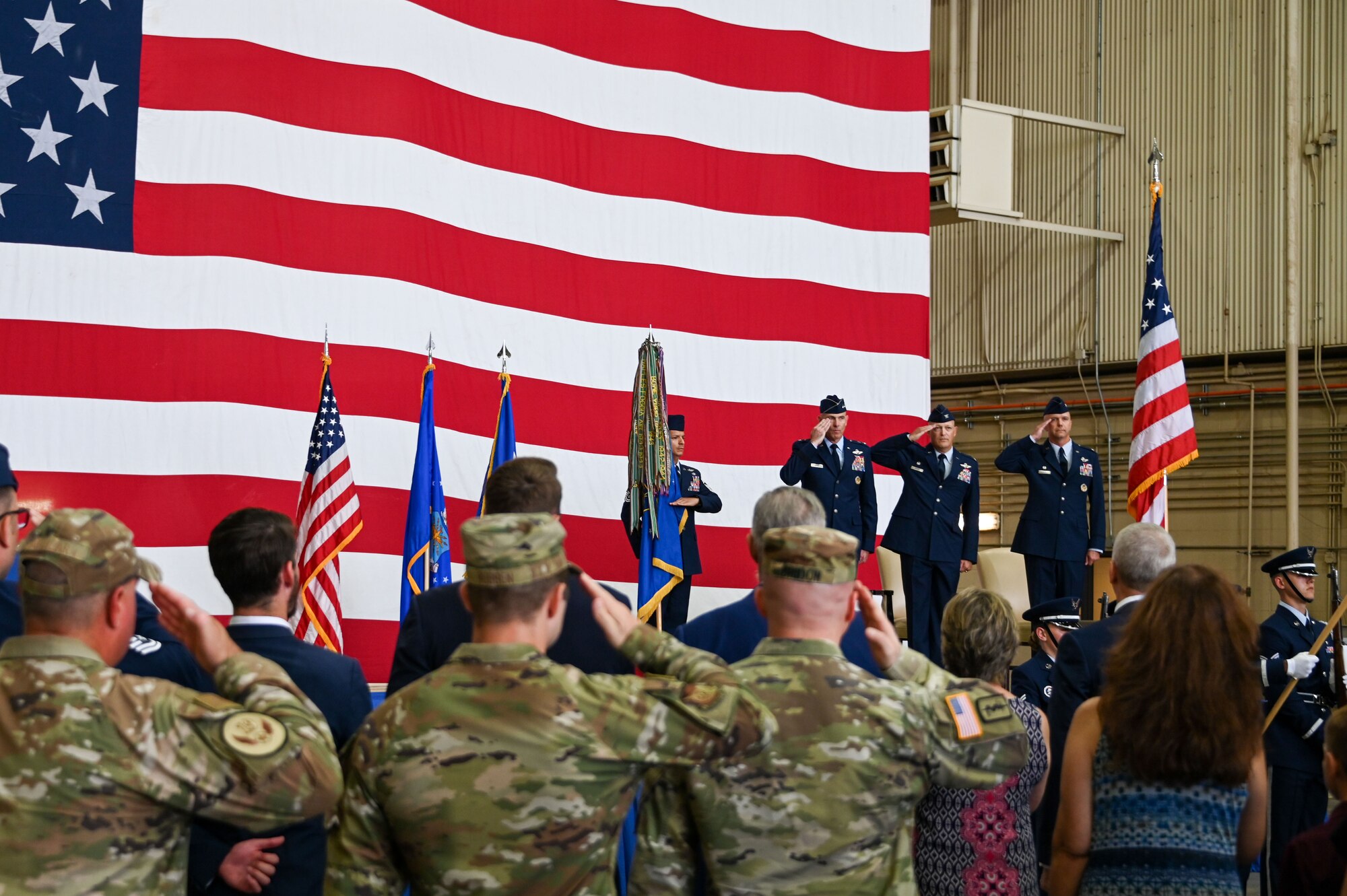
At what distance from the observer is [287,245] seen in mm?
5898

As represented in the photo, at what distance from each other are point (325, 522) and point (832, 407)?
8.66 feet

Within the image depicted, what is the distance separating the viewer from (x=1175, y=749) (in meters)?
1.79

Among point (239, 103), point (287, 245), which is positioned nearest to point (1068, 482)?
point (287, 245)

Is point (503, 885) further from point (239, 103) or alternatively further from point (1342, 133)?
point (1342, 133)

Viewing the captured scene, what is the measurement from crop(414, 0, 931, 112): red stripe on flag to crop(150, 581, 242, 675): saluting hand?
5.50 metres

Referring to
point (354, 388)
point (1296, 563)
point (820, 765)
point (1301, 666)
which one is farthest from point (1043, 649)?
point (354, 388)

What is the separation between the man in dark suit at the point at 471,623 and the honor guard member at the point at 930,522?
470cm

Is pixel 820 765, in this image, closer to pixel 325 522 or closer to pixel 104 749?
pixel 104 749

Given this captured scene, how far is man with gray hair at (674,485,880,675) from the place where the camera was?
2191 mm

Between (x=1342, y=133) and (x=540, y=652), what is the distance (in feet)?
33.0

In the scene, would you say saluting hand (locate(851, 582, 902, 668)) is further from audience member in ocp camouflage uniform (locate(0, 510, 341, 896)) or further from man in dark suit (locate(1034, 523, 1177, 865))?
man in dark suit (locate(1034, 523, 1177, 865))

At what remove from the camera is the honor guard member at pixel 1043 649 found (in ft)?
11.6

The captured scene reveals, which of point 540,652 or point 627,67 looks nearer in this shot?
point 540,652

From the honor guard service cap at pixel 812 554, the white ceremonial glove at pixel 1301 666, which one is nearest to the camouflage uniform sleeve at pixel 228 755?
the honor guard service cap at pixel 812 554
